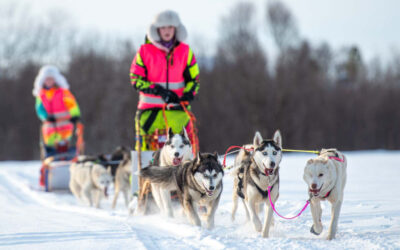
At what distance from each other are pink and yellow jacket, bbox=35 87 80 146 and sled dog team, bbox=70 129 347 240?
166 inches

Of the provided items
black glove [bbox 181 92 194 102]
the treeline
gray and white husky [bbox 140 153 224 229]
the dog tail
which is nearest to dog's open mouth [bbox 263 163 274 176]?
gray and white husky [bbox 140 153 224 229]

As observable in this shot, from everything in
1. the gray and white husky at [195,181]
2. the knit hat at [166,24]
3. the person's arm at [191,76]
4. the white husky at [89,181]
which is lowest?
the white husky at [89,181]

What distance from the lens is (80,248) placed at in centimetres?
314

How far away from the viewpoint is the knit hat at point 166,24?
5.08 metres

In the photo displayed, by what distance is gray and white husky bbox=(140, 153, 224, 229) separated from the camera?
399 cm

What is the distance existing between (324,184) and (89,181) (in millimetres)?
4173

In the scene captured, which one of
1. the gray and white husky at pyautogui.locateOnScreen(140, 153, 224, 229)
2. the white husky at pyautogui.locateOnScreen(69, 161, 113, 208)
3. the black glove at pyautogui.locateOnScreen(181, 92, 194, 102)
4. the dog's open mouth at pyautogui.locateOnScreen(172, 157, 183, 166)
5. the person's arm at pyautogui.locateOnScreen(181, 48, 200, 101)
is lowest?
the white husky at pyautogui.locateOnScreen(69, 161, 113, 208)

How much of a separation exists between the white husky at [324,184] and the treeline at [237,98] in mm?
15679

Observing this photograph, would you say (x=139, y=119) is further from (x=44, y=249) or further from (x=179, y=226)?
(x=44, y=249)

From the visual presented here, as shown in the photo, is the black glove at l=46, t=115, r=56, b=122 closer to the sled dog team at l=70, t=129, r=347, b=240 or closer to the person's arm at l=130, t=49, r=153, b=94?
the person's arm at l=130, t=49, r=153, b=94

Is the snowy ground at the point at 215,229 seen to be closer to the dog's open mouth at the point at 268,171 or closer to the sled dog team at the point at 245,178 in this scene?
the sled dog team at the point at 245,178

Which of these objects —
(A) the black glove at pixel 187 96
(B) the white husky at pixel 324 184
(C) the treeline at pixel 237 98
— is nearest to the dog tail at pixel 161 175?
(A) the black glove at pixel 187 96

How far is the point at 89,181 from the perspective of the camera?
693 centimetres

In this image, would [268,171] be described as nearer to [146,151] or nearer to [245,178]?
[245,178]
